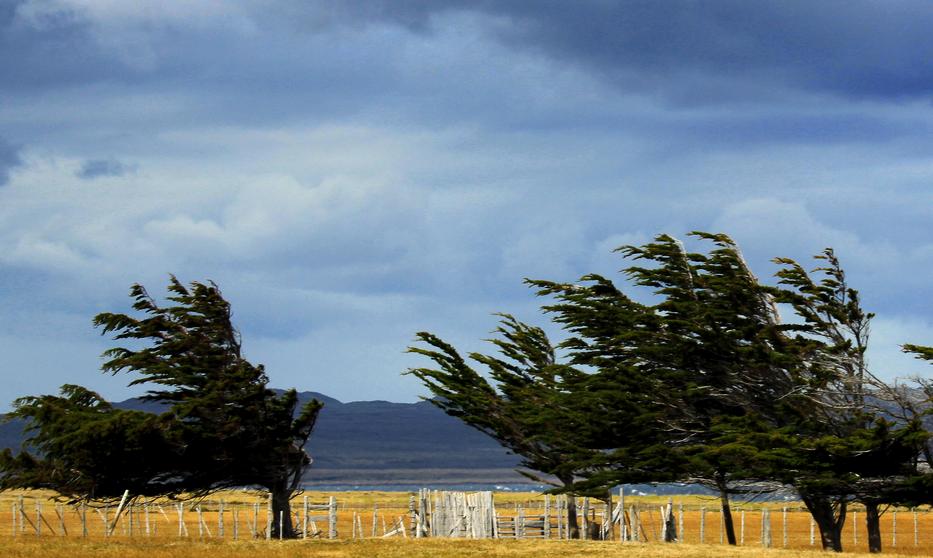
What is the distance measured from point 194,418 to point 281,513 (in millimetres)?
5754

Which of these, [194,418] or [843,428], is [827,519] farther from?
[194,418]

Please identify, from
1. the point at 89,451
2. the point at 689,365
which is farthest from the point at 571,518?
the point at 89,451

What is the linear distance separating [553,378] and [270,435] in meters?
12.8

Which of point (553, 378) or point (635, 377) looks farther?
point (553, 378)

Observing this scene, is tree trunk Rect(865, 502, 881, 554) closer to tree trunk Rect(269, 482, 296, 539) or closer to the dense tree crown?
the dense tree crown

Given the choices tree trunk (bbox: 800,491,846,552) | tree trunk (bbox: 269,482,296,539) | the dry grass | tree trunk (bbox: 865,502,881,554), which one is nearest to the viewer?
the dry grass

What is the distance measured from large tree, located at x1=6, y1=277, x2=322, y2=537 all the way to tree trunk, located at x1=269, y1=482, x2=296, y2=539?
0.04 metres

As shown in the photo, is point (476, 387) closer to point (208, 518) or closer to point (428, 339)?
point (428, 339)

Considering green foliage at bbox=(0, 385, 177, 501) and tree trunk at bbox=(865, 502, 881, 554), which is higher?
green foliage at bbox=(0, 385, 177, 501)

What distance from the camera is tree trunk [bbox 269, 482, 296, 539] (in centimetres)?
5106

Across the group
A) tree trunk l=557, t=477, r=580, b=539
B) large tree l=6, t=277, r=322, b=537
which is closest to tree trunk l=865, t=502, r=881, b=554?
tree trunk l=557, t=477, r=580, b=539

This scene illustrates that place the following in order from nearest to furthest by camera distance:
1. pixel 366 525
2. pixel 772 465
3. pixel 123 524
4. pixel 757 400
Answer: pixel 772 465, pixel 757 400, pixel 123 524, pixel 366 525

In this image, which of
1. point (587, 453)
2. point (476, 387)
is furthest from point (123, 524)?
point (587, 453)

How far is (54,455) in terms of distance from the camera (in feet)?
165
